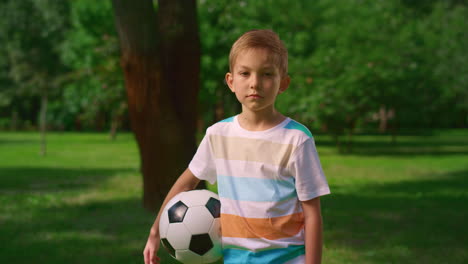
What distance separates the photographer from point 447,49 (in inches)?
1078

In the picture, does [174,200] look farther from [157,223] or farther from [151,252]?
[151,252]

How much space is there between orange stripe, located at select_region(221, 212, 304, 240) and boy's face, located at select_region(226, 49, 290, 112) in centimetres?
47

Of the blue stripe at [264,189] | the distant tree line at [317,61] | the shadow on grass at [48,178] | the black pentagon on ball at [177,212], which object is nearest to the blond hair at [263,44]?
the blue stripe at [264,189]

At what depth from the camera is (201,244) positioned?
2.74 meters

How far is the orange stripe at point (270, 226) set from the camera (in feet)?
7.30

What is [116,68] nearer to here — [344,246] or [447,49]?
[344,246]

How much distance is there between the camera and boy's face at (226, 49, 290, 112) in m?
2.20

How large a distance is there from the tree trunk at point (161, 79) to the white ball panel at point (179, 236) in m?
4.00

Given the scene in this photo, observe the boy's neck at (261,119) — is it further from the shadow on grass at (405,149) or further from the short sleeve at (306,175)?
the shadow on grass at (405,149)

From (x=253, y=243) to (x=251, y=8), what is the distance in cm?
1971

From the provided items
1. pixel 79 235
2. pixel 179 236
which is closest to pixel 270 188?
pixel 179 236

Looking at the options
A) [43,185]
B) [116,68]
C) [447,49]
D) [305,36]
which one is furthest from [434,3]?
[43,185]

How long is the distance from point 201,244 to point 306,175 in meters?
0.84

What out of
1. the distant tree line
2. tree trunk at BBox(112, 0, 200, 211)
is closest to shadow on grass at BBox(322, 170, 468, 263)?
tree trunk at BBox(112, 0, 200, 211)
